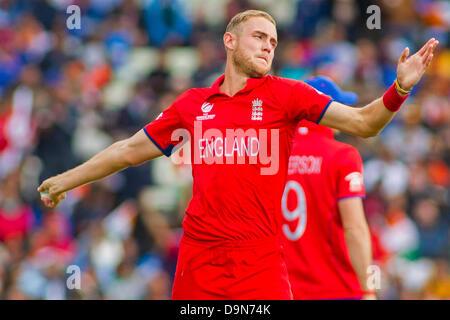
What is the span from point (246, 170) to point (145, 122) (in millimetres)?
7725

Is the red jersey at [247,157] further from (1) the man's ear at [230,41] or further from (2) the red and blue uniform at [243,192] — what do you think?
(1) the man's ear at [230,41]

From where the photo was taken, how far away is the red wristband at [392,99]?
4.88 metres

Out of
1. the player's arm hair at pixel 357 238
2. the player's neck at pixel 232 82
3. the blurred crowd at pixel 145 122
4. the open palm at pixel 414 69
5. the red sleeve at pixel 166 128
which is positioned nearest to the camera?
the open palm at pixel 414 69

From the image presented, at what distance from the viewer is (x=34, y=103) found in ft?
42.8

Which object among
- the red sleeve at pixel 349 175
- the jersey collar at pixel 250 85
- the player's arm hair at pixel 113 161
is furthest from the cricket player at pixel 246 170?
the red sleeve at pixel 349 175

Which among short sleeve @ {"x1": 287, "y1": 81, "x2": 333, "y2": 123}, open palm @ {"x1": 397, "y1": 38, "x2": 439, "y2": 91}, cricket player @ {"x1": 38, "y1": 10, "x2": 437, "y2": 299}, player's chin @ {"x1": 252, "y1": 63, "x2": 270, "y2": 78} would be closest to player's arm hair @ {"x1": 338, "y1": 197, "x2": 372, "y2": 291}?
cricket player @ {"x1": 38, "y1": 10, "x2": 437, "y2": 299}

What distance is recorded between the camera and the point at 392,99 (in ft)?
16.1

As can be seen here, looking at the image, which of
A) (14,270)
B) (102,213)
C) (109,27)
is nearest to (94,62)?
(109,27)

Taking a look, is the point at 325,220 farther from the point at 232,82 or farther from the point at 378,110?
the point at 378,110

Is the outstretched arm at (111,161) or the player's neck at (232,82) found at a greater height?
the player's neck at (232,82)

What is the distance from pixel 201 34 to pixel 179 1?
745 millimetres

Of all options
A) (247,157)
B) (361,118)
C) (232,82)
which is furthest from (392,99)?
(232,82)

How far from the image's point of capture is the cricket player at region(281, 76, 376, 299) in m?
6.43

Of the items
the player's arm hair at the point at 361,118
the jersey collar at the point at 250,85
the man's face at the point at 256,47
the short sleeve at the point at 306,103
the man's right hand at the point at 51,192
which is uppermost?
the man's face at the point at 256,47
